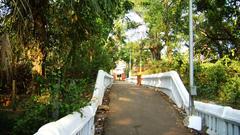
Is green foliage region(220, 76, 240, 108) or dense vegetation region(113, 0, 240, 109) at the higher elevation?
dense vegetation region(113, 0, 240, 109)

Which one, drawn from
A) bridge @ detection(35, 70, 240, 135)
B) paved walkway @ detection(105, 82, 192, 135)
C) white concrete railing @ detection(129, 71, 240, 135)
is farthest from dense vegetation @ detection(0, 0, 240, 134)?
white concrete railing @ detection(129, 71, 240, 135)

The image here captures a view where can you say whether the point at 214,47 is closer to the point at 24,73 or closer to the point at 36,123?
the point at 24,73

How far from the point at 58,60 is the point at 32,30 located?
321cm

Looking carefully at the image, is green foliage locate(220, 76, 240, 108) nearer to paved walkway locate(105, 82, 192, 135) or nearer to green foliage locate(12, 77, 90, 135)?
paved walkway locate(105, 82, 192, 135)

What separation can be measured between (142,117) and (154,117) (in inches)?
15.6

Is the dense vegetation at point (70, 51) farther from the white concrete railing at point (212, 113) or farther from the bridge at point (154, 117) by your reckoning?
the white concrete railing at point (212, 113)

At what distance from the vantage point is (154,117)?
13.4 metres

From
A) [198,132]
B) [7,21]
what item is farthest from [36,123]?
[198,132]

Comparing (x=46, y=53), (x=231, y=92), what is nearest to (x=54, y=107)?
(x=46, y=53)

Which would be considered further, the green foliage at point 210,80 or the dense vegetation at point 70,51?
the green foliage at point 210,80

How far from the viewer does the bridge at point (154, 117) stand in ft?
24.8

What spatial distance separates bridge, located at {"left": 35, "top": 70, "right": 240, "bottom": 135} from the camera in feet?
24.8

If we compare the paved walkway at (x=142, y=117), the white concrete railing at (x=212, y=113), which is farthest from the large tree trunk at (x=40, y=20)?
the white concrete railing at (x=212, y=113)

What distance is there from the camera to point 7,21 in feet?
34.8
